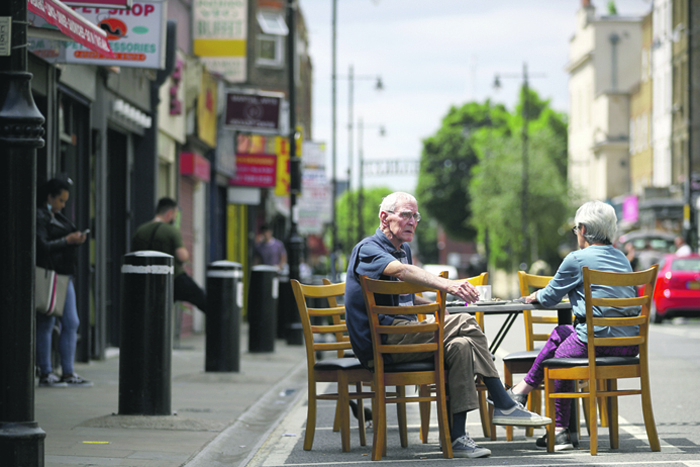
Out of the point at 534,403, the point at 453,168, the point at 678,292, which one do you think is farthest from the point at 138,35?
the point at 453,168

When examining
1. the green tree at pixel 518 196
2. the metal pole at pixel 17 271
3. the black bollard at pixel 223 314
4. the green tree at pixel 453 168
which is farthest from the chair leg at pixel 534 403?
the green tree at pixel 453 168

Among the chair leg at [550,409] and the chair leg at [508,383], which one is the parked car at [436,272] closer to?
the chair leg at [508,383]

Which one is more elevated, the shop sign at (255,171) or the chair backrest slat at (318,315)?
the shop sign at (255,171)

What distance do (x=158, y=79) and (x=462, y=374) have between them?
11567 millimetres

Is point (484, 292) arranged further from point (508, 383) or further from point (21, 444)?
point (21, 444)

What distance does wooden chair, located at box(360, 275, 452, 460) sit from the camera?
21.5 feet

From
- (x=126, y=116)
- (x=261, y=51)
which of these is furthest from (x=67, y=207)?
(x=261, y=51)

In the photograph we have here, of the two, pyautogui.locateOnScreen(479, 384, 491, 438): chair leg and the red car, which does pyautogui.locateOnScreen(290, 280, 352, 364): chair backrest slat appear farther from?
the red car

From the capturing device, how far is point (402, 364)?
679 cm

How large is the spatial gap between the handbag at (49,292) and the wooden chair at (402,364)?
176 inches

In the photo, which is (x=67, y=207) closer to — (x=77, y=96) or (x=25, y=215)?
(x=77, y=96)

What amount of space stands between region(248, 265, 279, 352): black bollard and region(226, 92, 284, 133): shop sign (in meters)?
7.32

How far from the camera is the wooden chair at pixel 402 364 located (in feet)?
21.5

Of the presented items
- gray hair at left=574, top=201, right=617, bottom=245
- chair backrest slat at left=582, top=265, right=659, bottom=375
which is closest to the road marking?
gray hair at left=574, top=201, right=617, bottom=245
